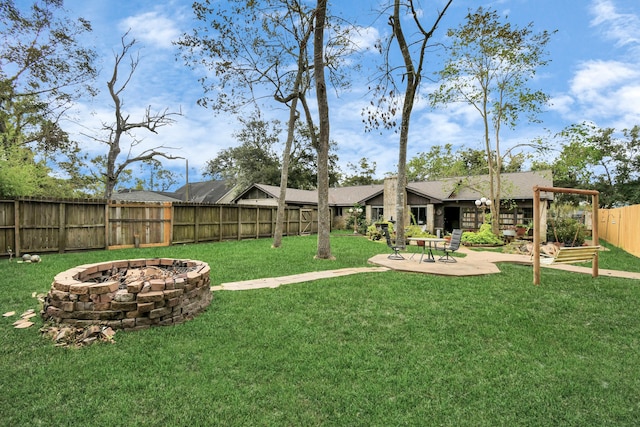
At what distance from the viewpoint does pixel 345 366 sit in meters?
2.99

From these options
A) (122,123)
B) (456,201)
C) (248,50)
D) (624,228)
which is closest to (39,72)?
(122,123)

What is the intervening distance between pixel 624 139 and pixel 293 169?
101 feet

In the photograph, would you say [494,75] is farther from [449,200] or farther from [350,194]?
[350,194]

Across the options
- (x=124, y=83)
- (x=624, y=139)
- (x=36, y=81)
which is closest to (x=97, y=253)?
(x=36, y=81)

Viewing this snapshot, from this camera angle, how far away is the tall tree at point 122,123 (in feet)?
61.6

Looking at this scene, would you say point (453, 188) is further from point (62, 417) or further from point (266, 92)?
point (62, 417)

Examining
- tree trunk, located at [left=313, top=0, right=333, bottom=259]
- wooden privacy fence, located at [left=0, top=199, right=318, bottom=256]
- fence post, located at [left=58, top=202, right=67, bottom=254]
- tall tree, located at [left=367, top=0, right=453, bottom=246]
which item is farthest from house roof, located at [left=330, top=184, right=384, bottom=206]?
fence post, located at [left=58, top=202, right=67, bottom=254]

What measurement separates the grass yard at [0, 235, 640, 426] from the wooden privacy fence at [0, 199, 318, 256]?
17.3 ft

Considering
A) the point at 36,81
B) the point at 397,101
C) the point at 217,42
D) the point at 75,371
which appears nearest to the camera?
the point at 75,371

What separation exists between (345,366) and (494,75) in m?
Result: 17.8

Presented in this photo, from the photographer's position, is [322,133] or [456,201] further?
[456,201]

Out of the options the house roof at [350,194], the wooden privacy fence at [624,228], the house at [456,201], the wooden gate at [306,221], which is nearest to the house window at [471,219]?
the house at [456,201]

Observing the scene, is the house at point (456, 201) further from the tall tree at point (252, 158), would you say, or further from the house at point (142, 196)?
the house at point (142, 196)

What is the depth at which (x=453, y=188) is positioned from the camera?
19.9m
